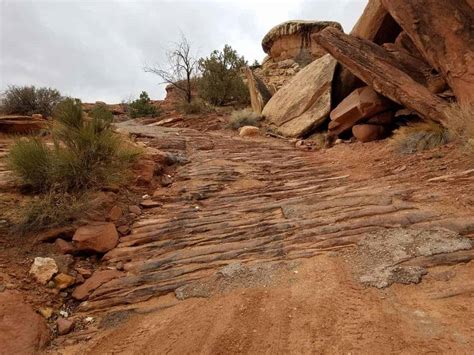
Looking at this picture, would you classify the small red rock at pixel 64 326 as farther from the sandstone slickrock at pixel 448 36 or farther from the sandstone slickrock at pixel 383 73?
the sandstone slickrock at pixel 448 36

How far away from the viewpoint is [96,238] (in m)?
3.77

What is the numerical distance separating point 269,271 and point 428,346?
1362mm

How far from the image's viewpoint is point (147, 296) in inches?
120

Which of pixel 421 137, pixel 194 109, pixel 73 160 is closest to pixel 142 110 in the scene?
pixel 194 109

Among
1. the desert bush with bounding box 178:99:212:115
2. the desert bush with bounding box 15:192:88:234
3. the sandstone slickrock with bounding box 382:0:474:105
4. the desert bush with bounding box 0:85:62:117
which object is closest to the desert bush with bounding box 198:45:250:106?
the desert bush with bounding box 178:99:212:115

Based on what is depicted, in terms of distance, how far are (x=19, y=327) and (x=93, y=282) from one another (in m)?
0.74

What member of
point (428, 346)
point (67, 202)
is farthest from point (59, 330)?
point (428, 346)

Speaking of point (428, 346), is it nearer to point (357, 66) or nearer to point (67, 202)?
point (67, 202)

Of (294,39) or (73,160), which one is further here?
(294,39)

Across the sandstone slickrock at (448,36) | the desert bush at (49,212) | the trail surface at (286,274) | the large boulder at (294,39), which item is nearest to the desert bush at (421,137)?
the trail surface at (286,274)

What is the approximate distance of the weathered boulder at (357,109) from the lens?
728 centimetres

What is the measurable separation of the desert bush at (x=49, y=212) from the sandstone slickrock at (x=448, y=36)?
5867 millimetres

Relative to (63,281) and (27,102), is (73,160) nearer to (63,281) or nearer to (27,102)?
(63,281)

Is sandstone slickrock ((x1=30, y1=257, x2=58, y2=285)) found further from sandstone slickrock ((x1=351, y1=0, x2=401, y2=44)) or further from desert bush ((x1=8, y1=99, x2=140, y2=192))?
sandstone slickrock ((x1=351, y1=0, x2=401, y2=44))
